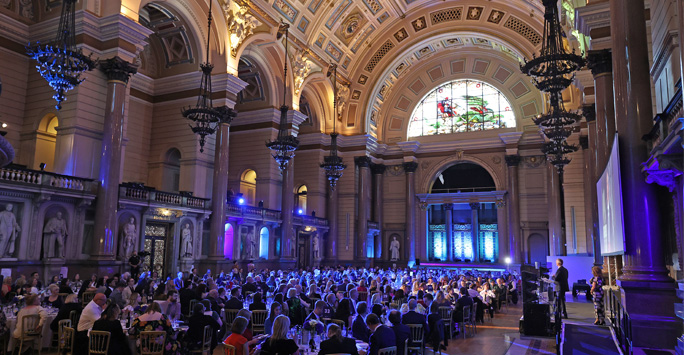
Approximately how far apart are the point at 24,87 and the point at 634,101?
16.7 m

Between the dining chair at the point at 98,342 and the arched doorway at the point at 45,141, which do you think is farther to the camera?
the arched doorway at the point at 45,141

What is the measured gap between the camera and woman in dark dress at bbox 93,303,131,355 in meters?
5.66

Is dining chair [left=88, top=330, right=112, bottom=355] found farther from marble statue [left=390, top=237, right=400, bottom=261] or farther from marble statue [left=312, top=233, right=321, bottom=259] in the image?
marble statue [left=390, top=237, right=400, bottom=261]

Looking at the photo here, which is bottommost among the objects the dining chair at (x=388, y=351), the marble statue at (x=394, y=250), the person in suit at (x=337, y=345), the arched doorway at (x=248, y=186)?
the dining chair at (x=388, y=351)

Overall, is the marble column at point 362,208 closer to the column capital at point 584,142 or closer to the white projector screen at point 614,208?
the column capital at point 584,142

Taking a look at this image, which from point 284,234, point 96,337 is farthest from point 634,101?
point 284,234

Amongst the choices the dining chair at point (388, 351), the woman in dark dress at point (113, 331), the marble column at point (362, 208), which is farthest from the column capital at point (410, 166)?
the woman in dark dress at point (113, 331)

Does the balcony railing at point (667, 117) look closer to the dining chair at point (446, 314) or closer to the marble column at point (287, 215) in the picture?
the dining chair at point (446, 314)

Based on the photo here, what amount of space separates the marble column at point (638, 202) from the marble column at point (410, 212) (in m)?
21.4

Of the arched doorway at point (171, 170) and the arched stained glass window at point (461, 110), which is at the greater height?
the arched stained glass window at point (461, 110)

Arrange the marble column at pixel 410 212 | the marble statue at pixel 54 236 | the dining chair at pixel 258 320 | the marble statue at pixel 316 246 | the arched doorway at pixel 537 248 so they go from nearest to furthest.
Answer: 1. the dining chair at pixel 258 320
2. the marble statue at pixel 54 236
3. the marble statue at pixel 316 246
4. the arched doorway at pixel 537 248
5. the marble column at pixel 410 212

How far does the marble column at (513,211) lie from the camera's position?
25922 millimetres

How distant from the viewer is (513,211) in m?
26.2

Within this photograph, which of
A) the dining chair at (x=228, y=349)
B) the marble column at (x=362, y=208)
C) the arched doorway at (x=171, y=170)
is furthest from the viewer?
the marble column at (x=362, y=208)
